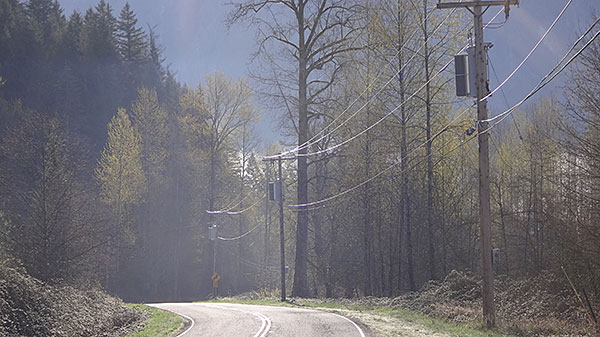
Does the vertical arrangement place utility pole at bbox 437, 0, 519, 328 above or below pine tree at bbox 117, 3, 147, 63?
below

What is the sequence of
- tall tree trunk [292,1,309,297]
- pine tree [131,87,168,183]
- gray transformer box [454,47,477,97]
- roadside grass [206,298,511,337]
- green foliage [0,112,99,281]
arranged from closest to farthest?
1. roadside grass [206,298,511,337]
2. gray transformer box [454,47,477,97]
3. green foliage [0,112,99,281]
4. tall tree trunk [292,1,309,297]
5. pine tree [131,87,168,183]

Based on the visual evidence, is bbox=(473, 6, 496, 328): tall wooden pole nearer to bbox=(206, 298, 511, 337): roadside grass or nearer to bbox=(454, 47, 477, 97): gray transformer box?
bbox=(454, 47, 477, 97): gray transformer box

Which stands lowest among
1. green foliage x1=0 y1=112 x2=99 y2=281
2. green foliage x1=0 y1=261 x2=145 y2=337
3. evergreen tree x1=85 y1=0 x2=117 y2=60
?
green foliage x1=0 y1=261 x2=145 y2=337

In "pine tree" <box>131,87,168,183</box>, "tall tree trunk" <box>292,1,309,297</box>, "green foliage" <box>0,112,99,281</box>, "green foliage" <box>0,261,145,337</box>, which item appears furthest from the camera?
"pine tree" <box>131,87,168,183</box>

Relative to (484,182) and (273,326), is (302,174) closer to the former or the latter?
(484,182)

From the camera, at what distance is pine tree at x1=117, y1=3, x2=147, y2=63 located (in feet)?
221

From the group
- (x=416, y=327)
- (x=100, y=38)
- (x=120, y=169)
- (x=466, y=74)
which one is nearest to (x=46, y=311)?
(x=416, y=327)

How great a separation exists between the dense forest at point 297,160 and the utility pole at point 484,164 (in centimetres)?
246

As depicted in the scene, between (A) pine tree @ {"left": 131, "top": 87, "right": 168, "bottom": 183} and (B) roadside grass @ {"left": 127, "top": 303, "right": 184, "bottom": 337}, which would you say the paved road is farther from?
(A) pine tree @ {"left": 131, "top": 87, "right": 168, "bottom": 183}

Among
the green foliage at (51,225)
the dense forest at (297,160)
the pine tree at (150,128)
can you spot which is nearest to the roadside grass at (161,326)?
the dense forest at (297,160)

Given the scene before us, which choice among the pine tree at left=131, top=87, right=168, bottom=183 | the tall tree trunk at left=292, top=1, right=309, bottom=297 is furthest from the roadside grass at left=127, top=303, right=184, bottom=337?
the pine tree at left=131, top=87, right=168, bottom=183

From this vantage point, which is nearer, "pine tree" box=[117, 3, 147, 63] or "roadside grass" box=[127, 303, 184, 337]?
"roadside grass" box=[127, 303, 184, 337]

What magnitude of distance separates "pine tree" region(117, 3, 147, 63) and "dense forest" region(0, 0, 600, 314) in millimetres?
156

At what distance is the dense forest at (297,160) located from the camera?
2166 cm
